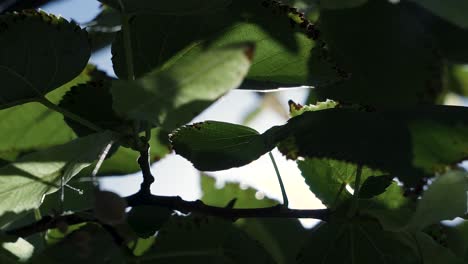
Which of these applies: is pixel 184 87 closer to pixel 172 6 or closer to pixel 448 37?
pixel 172 6

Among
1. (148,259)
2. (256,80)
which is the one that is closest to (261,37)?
(256,80)

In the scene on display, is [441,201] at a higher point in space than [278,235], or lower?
higher

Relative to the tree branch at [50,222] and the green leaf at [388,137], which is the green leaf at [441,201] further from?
the tree branch at [50,222]

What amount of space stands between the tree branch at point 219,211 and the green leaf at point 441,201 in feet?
0.44

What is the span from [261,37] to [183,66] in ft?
1.05

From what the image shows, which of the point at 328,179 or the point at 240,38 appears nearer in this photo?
the point at 240,38

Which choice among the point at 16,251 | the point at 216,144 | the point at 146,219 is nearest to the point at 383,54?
the point at 216,144

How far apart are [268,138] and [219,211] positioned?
0.09 metres

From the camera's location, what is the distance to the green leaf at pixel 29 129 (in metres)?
1.14

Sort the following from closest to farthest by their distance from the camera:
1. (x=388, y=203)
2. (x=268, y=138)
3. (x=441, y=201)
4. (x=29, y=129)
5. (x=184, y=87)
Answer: (x=184, y=87), (x=441, y=201), (x=268, y=138), (x=388, y=203), (x=29, y=129)

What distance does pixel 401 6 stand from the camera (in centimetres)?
103

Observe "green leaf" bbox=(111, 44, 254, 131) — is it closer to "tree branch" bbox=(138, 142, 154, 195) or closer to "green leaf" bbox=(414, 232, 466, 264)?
"tree branch" bbox=(138, 142, 154, 195)

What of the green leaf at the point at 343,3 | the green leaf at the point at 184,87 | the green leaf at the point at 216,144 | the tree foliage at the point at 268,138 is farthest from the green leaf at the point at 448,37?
the green leaf at the point at 184,87

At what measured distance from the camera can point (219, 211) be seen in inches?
36.3
